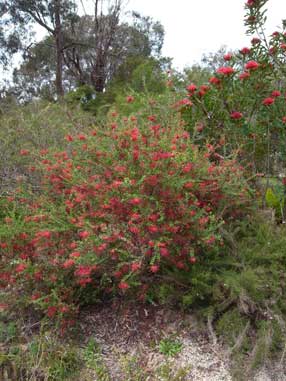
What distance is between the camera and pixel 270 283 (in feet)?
8.91

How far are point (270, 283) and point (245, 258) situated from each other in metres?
0.27

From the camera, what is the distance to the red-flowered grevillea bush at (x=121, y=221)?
102 inches

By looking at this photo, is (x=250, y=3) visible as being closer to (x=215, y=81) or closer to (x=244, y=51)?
(x=244, y=51)

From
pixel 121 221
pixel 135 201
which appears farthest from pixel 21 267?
pixel 135 201

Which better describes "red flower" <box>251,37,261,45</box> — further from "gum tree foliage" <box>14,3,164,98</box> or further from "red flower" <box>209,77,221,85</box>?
"gum tree foliage" <box>14,3,164,98</box>

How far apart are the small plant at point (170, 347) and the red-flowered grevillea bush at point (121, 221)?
1.16 feet

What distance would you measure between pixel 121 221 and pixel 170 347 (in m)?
0.86

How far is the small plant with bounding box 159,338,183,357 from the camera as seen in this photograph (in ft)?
8.74

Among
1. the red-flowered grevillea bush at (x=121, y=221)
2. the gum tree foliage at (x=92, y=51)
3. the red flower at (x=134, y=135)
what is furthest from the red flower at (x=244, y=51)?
the gum tree foliage at (x=92, y=51)

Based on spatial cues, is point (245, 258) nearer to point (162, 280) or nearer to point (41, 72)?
point (162, 280)

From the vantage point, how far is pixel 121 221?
2.66 metres

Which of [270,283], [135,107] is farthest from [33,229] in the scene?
[135,107]

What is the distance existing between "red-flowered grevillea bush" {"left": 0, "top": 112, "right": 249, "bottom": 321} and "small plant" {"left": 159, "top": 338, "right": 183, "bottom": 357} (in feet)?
1.16

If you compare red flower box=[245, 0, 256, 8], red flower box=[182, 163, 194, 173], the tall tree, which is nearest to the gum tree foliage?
the tall tree
